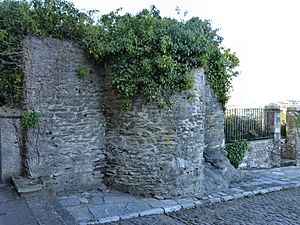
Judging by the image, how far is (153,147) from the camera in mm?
6758

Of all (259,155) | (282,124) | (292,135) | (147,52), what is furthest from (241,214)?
(282,124)

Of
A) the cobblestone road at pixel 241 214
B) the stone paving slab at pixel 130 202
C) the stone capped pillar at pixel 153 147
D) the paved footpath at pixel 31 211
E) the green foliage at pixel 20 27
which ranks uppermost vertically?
the green foliage at pixel 20 27

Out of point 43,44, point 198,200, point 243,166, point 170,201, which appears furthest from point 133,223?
point 243,166

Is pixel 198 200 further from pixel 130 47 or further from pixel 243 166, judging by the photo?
pixel 243 166

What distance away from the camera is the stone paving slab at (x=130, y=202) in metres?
5.63

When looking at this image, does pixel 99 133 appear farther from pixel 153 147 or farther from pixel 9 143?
pixel 9 143

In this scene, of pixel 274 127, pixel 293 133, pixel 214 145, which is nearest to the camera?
pixel 214 145

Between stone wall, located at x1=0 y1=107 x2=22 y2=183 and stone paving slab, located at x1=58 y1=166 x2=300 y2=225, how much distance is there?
1.17 meters

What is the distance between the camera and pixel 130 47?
6.47m

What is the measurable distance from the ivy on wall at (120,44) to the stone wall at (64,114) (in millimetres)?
281

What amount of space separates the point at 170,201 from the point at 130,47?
330 centimetres

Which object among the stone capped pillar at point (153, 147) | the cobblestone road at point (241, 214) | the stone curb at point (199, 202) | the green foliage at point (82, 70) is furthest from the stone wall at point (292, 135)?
the green foliage at point (82, 70)

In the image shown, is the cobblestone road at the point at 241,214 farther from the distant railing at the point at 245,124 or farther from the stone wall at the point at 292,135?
the stone wall at the point at 292,135

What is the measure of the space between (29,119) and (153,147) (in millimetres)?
2585
